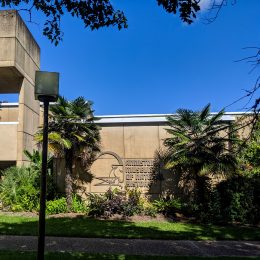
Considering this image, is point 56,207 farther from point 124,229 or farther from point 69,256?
point 69,256

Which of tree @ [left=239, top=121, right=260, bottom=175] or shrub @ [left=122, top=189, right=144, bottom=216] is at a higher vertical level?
tree @ [left=239, top=121, right=260, bottom=175]

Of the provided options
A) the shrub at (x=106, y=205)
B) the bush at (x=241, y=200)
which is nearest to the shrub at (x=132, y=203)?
the shrub at (x=106, y=205)

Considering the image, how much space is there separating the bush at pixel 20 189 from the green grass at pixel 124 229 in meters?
1.62

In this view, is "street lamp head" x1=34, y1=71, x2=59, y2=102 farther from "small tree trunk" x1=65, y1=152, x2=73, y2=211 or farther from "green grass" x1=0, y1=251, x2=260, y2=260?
"small tree trunk" x1=65, y1=152, x2=73, y2=211

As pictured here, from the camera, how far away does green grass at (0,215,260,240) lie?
37.4 feet

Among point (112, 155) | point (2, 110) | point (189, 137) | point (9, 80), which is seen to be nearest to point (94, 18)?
point (189, 137)

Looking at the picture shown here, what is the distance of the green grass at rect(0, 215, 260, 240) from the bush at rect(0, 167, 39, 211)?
64.0 inches

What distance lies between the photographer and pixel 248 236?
11945 mm

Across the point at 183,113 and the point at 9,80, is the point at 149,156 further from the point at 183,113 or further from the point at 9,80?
A: the point at 9,80

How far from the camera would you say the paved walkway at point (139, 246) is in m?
9.34

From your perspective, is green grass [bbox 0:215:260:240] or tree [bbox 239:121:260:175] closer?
green grass [bbox 0:215:260:240]

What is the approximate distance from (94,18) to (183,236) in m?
7.04

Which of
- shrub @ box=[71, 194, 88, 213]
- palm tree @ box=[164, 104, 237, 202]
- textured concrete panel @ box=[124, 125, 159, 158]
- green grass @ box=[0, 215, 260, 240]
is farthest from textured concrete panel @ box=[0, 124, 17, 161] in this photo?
palm tree @ box=[164, 104, 237, 202]

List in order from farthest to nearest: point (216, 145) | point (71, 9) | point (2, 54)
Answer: point (2, 54), point (216, 145), point (71, 9)
